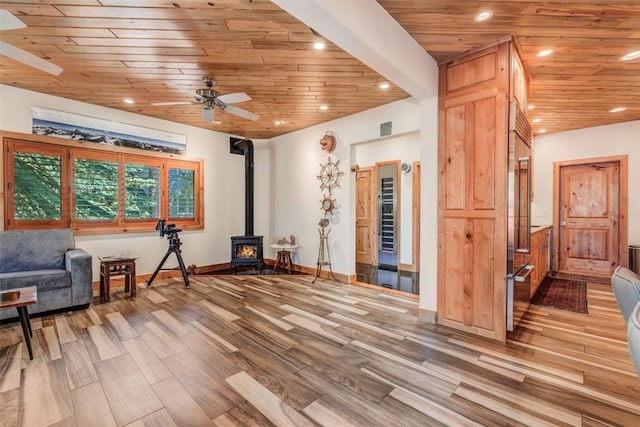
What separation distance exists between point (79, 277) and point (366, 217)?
16.3 feet

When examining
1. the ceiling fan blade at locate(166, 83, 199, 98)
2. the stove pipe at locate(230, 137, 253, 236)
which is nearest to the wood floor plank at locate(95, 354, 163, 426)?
the ceiling fan blade at locate(166, 83, 199, 98)

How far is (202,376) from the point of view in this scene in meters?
2.07

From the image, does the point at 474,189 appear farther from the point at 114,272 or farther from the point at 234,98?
the point at 114,272

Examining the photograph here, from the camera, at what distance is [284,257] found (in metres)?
5.68

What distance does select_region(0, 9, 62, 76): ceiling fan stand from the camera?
5.95 ft

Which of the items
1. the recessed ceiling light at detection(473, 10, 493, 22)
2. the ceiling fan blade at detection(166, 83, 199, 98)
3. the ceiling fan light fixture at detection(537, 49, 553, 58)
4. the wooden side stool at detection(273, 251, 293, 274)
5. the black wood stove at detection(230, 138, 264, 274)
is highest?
the ceiling fan blade at detection(166, 83, 199, 98)

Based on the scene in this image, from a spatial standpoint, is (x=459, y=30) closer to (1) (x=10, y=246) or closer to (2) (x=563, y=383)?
(2) (x=563, y=383)

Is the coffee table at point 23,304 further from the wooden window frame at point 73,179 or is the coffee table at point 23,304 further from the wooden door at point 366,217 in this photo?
the wooden door at point 366,217

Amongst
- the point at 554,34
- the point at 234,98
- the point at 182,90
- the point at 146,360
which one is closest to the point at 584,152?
the point at 554,34

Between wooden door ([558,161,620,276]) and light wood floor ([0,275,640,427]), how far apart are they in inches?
90.0

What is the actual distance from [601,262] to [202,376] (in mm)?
6630

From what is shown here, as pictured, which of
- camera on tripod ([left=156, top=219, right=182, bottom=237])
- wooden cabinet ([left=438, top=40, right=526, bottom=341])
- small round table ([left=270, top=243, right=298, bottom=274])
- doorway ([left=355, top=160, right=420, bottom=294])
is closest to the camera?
wooden cabinet ([left=438, top=40, right=526, bottom=341])

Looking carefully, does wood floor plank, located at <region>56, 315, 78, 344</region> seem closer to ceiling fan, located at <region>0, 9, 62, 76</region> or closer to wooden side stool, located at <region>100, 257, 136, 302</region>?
wooden side stool, located at <region>100, 257, 136, 302</region>

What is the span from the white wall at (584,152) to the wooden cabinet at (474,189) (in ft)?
11.1
